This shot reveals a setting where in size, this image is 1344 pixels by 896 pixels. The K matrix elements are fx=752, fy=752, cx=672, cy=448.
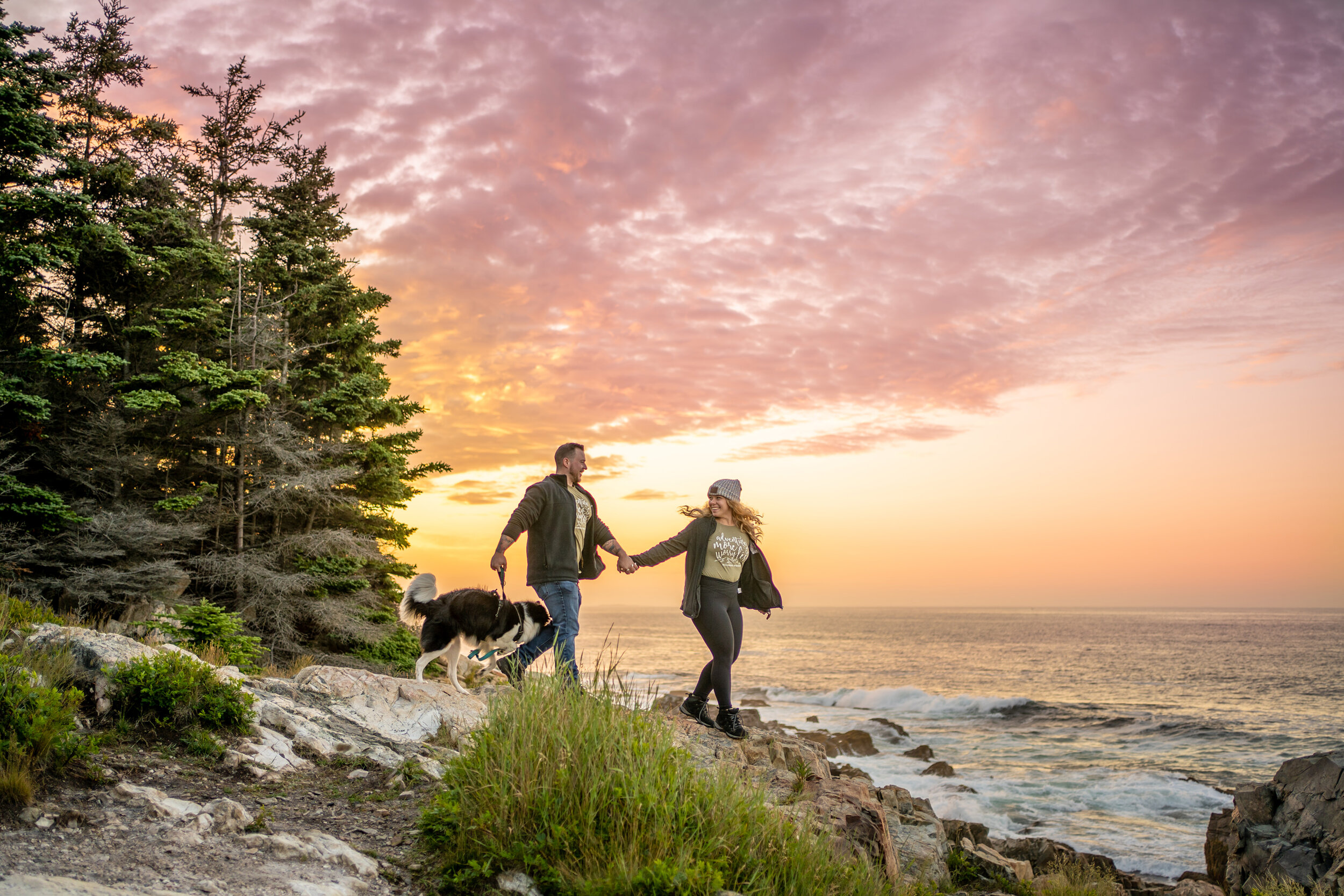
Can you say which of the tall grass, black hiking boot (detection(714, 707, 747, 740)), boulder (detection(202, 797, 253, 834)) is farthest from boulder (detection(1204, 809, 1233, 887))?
boulder (detection(202, 797, 253, 834))

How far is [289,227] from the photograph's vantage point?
23266 millimetres

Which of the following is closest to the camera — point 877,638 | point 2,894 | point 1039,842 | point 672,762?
point 2,894

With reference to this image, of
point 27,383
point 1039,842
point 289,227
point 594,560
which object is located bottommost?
point 1039,842

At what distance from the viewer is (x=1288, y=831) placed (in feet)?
35.2

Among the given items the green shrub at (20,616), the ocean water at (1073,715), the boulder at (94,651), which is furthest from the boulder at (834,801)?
the green shrub at (20,616)

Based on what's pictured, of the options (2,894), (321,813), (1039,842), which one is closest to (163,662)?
(321,813)

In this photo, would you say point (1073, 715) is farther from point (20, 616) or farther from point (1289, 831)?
point (20, 616)

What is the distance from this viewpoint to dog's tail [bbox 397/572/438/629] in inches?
316

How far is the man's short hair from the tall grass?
9.98 ft

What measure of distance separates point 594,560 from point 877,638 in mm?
77939

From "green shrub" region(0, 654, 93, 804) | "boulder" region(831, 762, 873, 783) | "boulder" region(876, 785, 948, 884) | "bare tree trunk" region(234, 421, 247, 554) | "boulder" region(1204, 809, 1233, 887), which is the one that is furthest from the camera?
"bare tree trunk" region(234, 421, 247, 554)

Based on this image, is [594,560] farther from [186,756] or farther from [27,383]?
[27,383]

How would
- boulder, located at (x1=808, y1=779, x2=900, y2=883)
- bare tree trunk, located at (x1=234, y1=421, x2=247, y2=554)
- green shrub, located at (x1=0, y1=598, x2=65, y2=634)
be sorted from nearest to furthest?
boulder, located at (x1=808, y1=779, x2=900, y2=883) < green shrub, located at (x1=0, y1=598, x2=65, y2=634) < bare tree trunk, located at (x1=234, y1=421, x2=247, y2=554)

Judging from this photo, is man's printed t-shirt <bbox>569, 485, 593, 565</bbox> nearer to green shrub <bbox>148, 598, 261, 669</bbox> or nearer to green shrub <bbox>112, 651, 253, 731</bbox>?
green shrub <bbox>112, 651, 253, 731</bbox>
